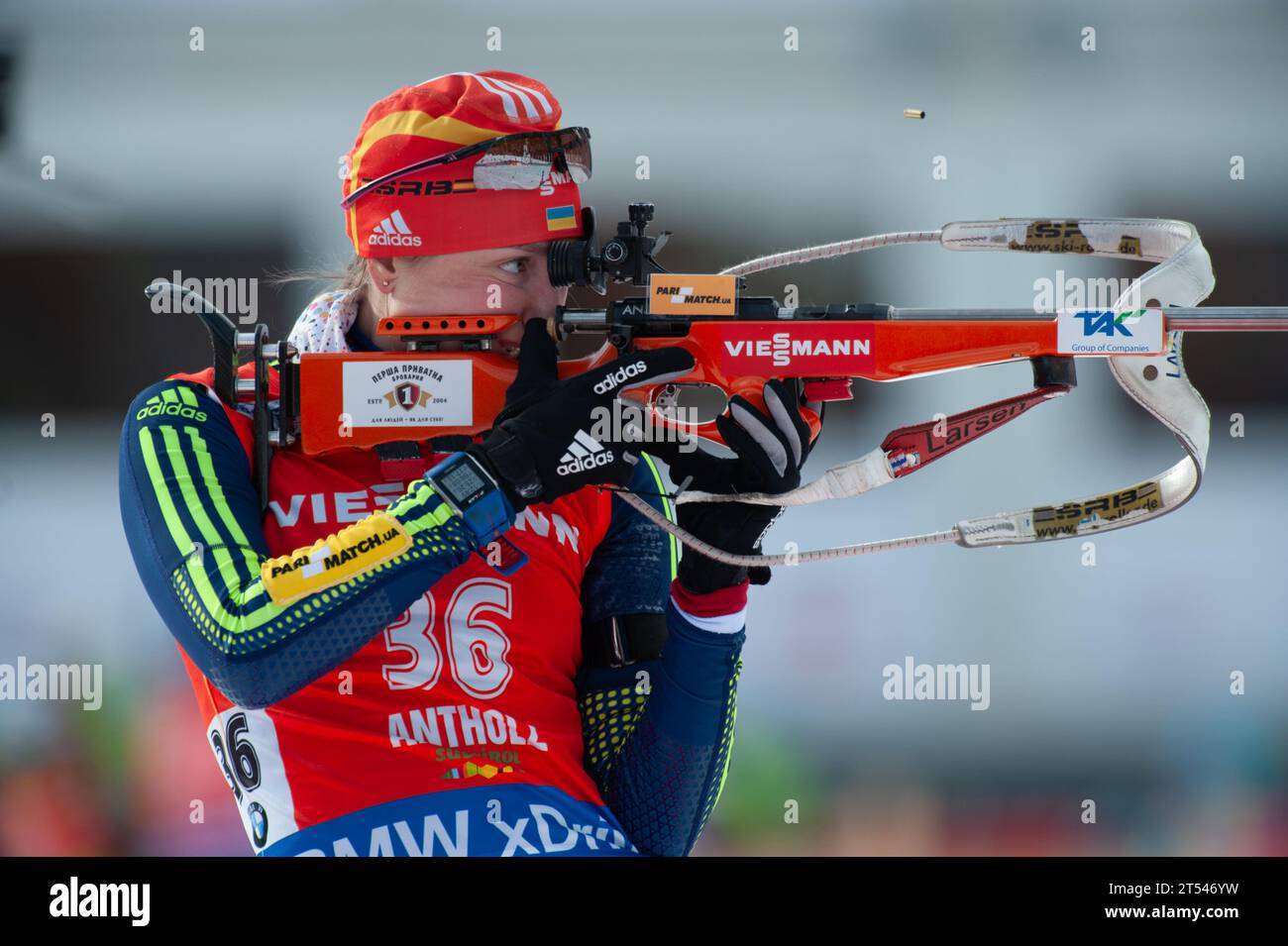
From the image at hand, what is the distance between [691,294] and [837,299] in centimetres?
197

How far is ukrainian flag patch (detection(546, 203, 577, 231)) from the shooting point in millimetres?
1877

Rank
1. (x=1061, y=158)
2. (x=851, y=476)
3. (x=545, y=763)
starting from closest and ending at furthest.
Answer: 1. (x=545, y=763)
2. (x=851, y=476)
3. (x=1061, y=158)

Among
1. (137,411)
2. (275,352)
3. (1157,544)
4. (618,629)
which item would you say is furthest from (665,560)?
(1157,544)

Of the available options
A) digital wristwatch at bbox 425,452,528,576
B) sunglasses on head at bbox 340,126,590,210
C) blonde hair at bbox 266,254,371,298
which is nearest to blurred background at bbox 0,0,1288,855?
blonde hair at bbox 266,254,371,298

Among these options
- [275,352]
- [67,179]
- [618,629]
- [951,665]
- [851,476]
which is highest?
[67,179]

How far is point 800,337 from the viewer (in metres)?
1.85

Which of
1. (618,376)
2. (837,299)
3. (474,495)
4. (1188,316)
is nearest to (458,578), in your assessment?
(474,495)

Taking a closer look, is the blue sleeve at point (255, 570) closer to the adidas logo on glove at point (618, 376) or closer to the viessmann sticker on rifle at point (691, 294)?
the adidas logo on glove at point (618, 376)

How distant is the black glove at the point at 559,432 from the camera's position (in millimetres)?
1676

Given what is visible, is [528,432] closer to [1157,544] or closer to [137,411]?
[137,411]

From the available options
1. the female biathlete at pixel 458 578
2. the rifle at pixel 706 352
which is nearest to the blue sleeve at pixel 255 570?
the female biathlete at pixel 458 578

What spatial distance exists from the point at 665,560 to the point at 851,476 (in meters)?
0.28

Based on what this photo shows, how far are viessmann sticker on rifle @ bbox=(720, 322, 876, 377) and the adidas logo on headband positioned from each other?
437 millimetres

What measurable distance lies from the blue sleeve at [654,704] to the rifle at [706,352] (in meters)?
0.10
